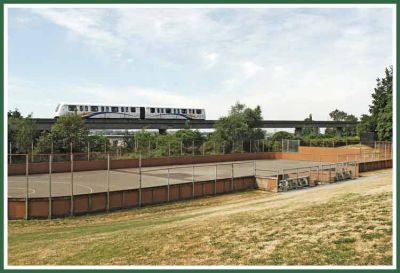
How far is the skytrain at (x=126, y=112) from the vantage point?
196ft

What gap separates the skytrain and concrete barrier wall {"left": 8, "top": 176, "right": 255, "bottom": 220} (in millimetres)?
31246

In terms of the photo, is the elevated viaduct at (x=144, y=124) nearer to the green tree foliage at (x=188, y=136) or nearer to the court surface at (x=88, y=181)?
the green tree foliage at (x=188, y=136)

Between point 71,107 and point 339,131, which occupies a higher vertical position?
point 71,107

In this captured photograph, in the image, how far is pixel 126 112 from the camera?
65.6 metres

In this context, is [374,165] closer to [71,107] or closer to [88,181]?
[88,181]

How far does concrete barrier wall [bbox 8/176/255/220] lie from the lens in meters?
21.6

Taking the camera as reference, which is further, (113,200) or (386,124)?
(386,124)

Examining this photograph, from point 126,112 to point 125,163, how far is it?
75.4ft

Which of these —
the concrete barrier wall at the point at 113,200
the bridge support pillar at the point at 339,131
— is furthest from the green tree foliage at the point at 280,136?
the concrete barrier wall at the point at 113,200

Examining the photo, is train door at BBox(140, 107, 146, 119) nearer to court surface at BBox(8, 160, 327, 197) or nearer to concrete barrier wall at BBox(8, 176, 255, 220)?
court surface at BBox(8, 160, 327, 197)

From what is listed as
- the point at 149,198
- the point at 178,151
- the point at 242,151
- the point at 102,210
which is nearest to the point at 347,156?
the point at 242,151

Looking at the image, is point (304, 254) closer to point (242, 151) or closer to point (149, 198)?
point (149, 198)

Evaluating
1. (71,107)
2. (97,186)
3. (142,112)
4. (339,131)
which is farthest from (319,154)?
(339,131)

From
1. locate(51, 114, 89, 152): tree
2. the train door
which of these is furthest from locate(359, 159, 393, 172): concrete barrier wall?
the train door
